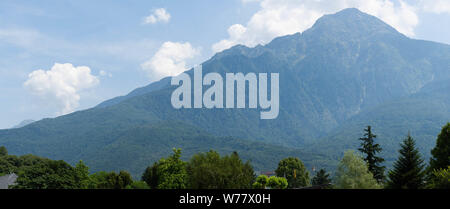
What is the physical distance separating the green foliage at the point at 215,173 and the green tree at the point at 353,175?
12701 mm

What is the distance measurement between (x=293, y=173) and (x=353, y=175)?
47446 mm

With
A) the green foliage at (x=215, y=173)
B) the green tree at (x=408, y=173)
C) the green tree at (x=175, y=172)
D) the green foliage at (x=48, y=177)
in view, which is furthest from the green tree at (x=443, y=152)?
the green foliage at (x=48, y=177)

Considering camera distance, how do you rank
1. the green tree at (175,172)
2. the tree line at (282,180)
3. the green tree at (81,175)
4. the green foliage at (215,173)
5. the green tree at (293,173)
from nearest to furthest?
the tree line at (282,180), the green foliage at (215,173), the green tree at (175,172), the green tree at (81,175), the green tree at (293,173)

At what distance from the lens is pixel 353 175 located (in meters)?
48.4

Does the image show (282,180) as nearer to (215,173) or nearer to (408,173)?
(215,173)

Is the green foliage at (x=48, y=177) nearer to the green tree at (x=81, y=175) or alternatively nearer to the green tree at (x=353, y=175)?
the green tree at (x=81, y=175)

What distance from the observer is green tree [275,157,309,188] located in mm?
95113

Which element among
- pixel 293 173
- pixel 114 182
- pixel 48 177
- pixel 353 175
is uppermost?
pixel 293 173

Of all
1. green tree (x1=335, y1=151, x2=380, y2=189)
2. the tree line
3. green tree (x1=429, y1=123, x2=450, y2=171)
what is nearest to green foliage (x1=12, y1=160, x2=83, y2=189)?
the tree line

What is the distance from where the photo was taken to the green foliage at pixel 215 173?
4953 centimetres

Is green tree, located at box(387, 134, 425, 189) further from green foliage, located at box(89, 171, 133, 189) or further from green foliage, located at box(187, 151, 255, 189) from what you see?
green foliage, located at box(89, 171, 133, 189)

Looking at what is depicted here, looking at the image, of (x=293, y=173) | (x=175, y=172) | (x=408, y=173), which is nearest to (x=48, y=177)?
(x=175, y=172)
